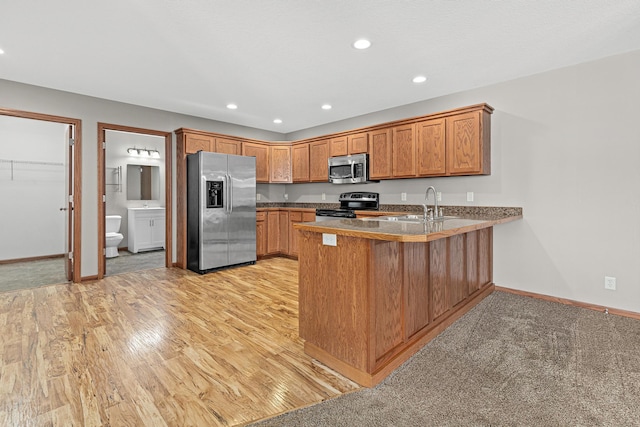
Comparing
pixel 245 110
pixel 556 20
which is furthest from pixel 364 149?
pixel 556 20

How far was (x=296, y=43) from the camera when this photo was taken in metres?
2.78

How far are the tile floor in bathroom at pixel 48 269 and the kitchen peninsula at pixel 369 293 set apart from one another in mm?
3938

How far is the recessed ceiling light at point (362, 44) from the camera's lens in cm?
274

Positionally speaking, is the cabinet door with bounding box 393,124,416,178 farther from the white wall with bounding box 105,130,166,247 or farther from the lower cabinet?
the white wall with bounding box 105,130,166,247

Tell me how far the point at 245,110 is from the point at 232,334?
353 cm

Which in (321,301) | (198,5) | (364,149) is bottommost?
(321,301)

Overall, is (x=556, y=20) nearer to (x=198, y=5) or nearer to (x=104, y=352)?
(x=198, y=5)

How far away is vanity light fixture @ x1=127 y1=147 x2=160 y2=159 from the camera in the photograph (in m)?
6.60

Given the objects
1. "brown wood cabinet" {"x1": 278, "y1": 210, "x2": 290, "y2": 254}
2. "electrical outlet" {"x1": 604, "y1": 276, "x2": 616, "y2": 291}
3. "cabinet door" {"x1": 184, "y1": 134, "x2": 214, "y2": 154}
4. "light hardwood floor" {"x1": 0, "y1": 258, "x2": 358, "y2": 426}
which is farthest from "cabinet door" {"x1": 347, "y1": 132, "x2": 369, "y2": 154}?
"electrical outlet" {"x1": 604, "y1": 276, "x2": 616, "y2": 291}

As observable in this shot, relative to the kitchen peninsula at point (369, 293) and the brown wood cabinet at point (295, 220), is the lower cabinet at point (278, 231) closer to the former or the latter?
the brown wood cabinet at point (295, 220)

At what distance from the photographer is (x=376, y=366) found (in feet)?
6.19

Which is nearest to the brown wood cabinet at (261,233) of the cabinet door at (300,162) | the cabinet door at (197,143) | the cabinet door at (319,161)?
the cabinet door at (300,162)

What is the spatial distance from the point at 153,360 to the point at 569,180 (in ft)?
13.7

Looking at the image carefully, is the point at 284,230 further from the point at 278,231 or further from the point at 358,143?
the point at 358,143
